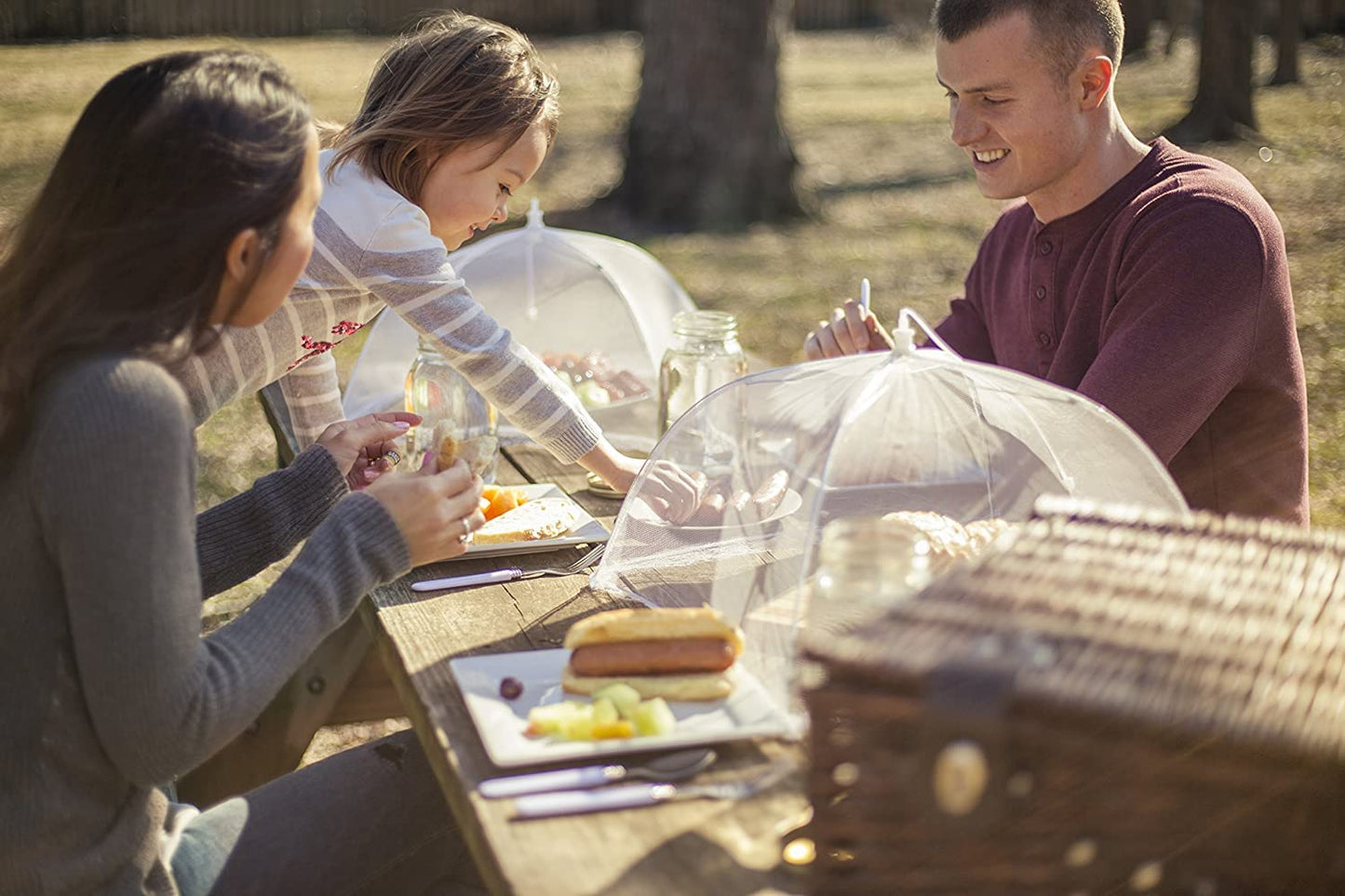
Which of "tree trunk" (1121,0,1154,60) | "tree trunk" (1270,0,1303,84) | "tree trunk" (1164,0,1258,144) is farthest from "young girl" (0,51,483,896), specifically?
"tree trunk" (1121,0,1154,60)

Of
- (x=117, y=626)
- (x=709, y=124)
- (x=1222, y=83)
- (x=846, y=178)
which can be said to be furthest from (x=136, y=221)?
(x=1222, y=83)

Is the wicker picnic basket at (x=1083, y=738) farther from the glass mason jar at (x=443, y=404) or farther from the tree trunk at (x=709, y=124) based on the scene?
the tree trunk at (x=709, y=124)

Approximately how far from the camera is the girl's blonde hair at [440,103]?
100 inches

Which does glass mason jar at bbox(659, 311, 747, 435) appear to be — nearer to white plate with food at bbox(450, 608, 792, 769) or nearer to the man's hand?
the man's hand

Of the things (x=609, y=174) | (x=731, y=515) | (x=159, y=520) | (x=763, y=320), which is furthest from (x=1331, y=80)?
(x=159, y=520)

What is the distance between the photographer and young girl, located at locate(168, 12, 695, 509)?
98.5 inches

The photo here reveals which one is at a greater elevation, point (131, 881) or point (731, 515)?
point (731, 515)

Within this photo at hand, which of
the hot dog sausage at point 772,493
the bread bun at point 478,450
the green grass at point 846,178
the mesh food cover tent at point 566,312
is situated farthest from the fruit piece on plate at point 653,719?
the green grass at point 846,178

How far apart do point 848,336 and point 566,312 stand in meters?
1.09

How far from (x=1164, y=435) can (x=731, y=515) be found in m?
0.80

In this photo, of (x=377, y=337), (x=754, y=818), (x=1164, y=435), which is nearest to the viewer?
(x=754, y=818)

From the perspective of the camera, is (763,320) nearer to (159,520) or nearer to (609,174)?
(609,174)

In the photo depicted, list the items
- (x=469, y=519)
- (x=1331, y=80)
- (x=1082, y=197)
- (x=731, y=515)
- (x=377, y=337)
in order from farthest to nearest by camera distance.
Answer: (x=1331, y=80)
(x=377, y=337)
(x=1082, y=197)
(x=731, y=515)
(x=469, y=519)

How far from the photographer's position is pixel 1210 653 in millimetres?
1233
